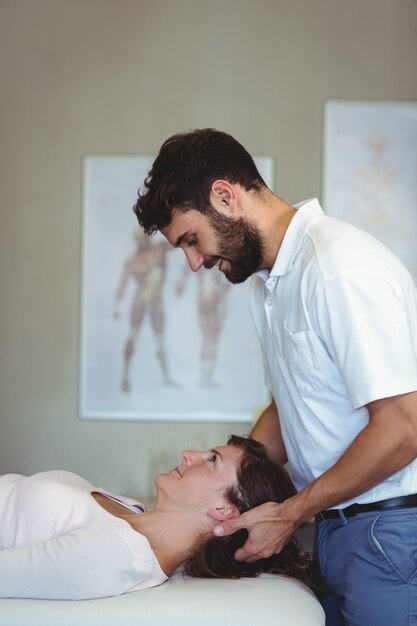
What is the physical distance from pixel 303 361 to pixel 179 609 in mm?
548

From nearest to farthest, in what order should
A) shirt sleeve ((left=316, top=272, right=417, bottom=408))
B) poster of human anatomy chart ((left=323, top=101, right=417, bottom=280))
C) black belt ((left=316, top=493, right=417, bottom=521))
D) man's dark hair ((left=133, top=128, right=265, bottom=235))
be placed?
shirt sleeve ((left=316, top=272, right=417, bottom=408))
black belt ((left=316, top=493, right=417, bottom=521))
man's dark hair ((left=133, top=128, right=265, bottom=235))
poster of human anatomy chart ((left=323, top=101, right=417, bottom=280))

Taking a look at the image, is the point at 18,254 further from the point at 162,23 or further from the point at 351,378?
the point at 351,378

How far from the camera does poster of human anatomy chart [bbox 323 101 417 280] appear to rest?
3631 mm

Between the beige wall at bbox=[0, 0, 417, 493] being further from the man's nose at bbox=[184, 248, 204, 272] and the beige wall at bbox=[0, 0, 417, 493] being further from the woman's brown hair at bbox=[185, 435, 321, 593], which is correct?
the man's nose at bbox=[184, 248, 204, 272]

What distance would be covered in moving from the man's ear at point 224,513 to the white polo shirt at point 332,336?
17 centimetres

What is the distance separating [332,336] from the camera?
5.00 ft

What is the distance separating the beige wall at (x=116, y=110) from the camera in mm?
3650

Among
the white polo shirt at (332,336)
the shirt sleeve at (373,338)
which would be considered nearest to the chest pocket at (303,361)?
the white polo shirt at (332,336)

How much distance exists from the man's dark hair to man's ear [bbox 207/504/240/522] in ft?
2.16

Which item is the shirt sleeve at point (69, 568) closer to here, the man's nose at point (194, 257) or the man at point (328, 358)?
the man at point (328, 358)

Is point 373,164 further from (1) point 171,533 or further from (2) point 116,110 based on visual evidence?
(1) point 171,533

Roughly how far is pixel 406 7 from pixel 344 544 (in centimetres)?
283

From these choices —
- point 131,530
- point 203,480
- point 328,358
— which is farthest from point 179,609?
point 328,358

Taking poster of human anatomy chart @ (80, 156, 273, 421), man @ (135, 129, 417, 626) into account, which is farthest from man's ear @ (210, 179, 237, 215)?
poster of human anatomy chart @ (80, 156, 273, 421)
